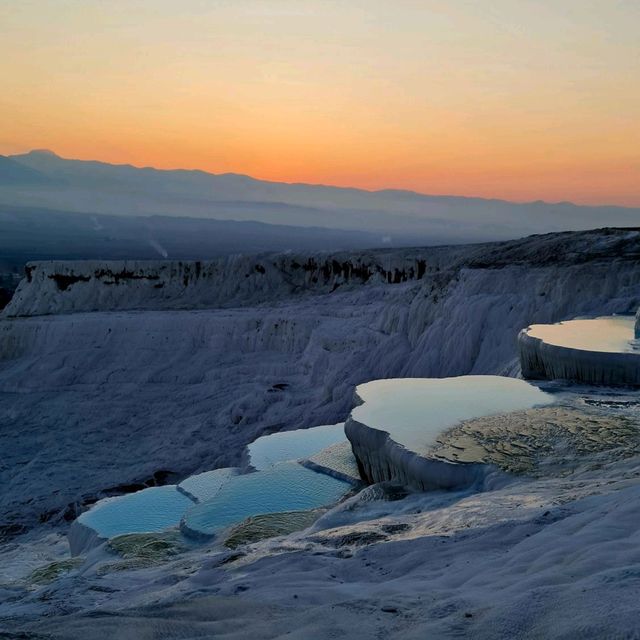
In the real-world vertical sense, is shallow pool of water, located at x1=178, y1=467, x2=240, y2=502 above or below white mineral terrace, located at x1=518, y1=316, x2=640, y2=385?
below

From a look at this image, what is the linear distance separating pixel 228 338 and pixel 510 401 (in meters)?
17.5

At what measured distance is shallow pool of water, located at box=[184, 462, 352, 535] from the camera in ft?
23.7

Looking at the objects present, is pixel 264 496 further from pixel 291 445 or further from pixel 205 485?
pixel 291 445

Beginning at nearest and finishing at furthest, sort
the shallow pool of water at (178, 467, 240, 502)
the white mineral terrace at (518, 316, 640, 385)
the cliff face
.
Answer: the shallow pool of water at (178, 467, 240, 502) < the white mineral terrace at (518, 316, 640, 385) < the cliff face

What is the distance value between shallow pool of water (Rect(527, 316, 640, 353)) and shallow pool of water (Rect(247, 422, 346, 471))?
11.2 ft

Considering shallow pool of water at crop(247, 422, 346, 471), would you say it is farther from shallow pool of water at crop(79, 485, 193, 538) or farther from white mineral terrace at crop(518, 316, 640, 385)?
white mineral terrace at crop(518, 316, 640, 385)

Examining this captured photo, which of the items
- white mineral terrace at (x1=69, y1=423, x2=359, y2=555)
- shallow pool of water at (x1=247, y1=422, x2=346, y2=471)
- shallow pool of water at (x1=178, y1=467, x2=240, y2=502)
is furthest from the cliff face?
shallow pool of water at (x1=178, y1=467, x2=240, y2=502)

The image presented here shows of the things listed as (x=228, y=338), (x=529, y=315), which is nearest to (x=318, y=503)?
(x=529, y=315)

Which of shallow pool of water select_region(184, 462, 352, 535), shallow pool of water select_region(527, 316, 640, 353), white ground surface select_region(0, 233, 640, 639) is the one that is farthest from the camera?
shallow pool of water select_region(527, 316, 640, 353)

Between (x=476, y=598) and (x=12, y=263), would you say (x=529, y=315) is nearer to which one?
(x=476, y=598)

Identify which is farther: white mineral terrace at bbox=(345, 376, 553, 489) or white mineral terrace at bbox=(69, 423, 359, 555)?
white mineral terrace at bbox=(69, 423, 359, 555)

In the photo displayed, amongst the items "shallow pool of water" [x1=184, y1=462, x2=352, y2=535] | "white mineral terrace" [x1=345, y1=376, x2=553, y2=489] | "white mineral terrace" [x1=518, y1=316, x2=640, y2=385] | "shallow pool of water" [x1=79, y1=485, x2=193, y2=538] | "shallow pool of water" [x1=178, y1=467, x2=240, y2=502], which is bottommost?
"shallow pool of water" [x1=79, y1=485, x2=193, y2=538]

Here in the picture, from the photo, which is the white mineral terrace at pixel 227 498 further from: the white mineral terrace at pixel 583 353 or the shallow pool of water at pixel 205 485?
the white mineral terrace at pixel 583 353

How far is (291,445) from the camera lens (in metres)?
10.7
